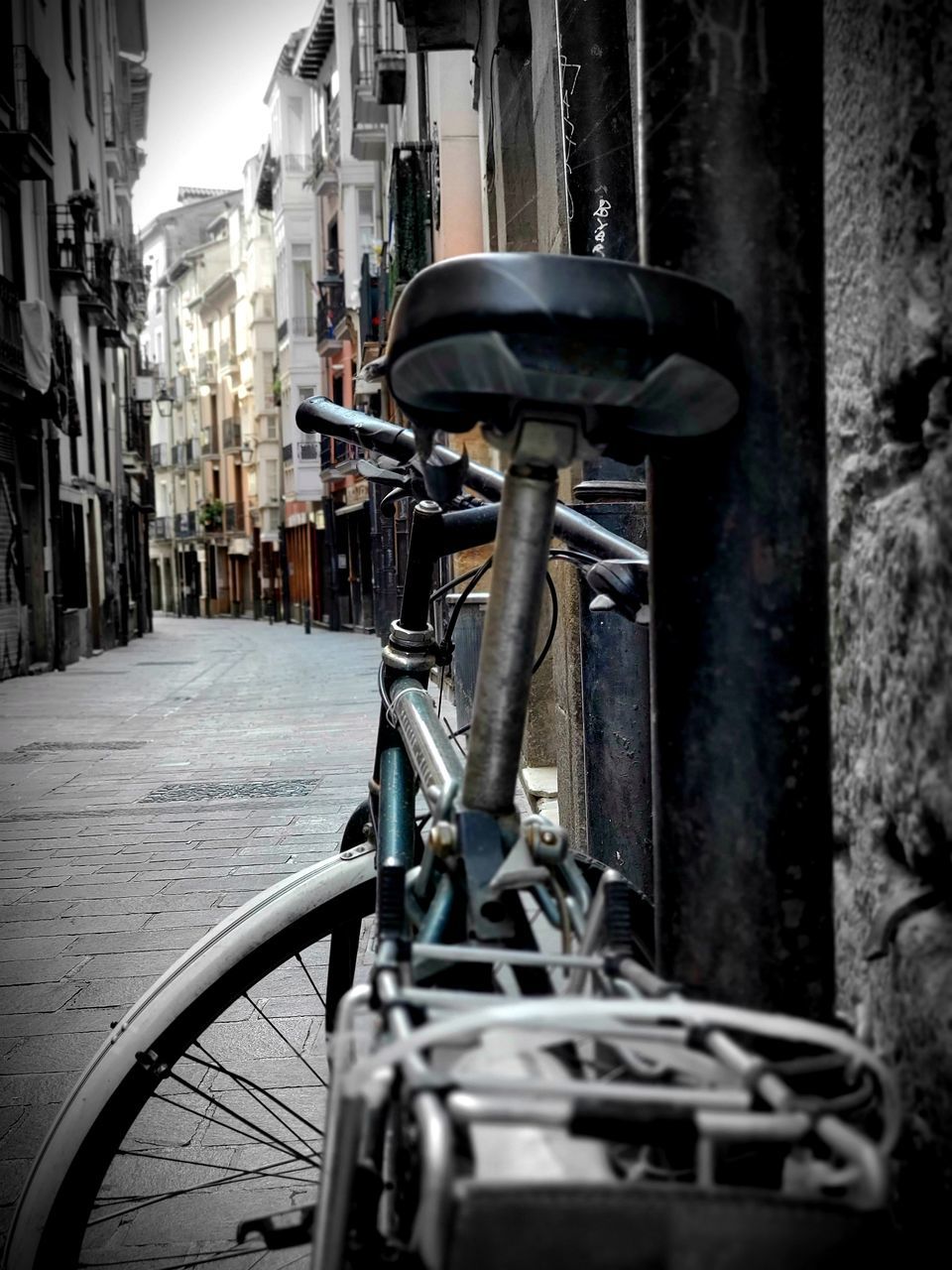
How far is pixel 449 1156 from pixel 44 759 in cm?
938

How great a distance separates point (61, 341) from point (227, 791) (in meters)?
17.7

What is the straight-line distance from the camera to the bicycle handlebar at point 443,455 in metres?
1.84

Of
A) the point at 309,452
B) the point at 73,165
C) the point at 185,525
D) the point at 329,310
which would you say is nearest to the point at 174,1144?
the point at 73,165

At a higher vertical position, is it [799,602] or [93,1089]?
[799,602]

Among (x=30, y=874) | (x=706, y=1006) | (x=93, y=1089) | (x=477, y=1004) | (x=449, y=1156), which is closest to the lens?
(x=449, y=1156)

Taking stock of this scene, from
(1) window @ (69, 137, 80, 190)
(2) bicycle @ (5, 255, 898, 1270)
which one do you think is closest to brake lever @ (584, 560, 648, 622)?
(2) bicycle @ (5, 255, 898, 1270)

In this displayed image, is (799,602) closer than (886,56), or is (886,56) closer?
(799,602)

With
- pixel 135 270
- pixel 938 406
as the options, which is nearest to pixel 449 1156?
pixel 938 406

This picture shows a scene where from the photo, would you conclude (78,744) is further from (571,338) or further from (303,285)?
(303,285)

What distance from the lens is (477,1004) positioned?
0.92 metres

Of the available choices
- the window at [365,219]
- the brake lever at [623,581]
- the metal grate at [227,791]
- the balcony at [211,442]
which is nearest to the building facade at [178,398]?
the balcony at [211,442]

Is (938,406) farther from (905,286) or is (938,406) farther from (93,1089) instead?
(93,1089)

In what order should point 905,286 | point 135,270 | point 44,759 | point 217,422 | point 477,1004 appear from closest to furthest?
point 477,1004
point 905,286
point 44,759
point 135,270
point 217,422

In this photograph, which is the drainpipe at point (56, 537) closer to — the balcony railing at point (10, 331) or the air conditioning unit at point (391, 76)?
the balcony railing at point (10, 331)
